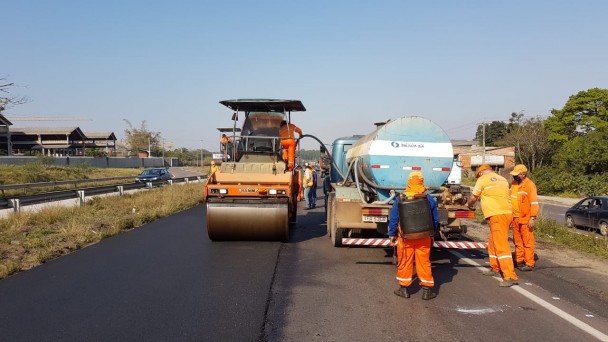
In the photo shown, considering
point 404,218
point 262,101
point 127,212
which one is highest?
point 262,101

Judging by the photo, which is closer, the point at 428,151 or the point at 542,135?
the point at 428,151

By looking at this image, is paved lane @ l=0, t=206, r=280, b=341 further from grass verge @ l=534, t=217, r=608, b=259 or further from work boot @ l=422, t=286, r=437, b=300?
grass verge @ l=534, t=217, r=608, b=259

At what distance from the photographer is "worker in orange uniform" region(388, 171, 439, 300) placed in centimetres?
589

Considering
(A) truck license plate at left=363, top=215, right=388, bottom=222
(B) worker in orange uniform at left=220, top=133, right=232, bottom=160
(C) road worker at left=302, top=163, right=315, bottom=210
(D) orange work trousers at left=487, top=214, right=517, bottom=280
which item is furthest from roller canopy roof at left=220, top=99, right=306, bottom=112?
(D) orange work trousers at left=487, top=214, right=517, bottom=280

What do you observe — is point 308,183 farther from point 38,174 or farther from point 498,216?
point 38,174

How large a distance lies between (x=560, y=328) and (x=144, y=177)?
108ft

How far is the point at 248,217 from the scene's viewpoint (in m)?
9.51

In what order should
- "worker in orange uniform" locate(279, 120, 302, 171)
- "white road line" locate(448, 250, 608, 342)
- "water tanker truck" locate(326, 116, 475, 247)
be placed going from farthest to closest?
"worker in orange uniform" locate(279, 120, 302, 171), "water tanker truck" locate(326, 116, 475, 247), "white road line" locate(448, 250, 608, 342)

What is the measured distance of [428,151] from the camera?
328 inches

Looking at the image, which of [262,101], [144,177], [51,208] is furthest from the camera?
[144,177]

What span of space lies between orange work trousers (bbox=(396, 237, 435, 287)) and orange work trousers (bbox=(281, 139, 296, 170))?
5616mm

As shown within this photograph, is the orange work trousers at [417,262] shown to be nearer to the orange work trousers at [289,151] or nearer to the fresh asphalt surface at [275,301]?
the fresh asphalt surface at [275,301]

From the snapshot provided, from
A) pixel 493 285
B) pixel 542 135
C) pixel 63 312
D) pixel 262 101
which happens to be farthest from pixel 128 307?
pixel 542 135

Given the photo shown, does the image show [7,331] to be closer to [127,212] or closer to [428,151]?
[428,151]
